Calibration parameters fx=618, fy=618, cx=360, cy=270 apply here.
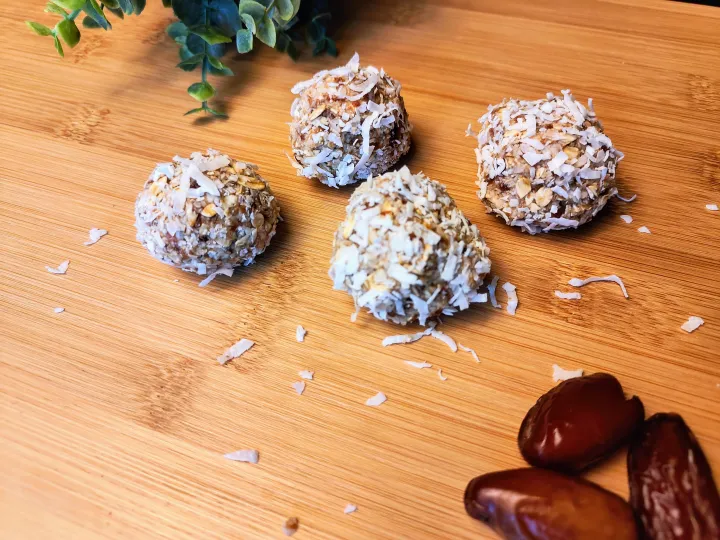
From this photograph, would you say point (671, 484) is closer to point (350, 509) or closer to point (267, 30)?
point (350, 509)

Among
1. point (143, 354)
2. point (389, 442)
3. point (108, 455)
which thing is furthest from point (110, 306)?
point (389, 442)

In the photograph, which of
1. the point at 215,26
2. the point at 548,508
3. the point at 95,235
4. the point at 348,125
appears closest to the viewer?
the point at 548,508

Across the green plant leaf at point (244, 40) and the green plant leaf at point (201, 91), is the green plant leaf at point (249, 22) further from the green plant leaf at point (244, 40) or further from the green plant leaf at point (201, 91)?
the green plant leaf at point (201, 91)

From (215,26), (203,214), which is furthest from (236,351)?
(215,26)

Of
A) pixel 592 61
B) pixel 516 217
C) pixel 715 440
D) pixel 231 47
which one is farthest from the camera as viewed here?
pixel 231 47

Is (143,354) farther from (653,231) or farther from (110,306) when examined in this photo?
(653,231)

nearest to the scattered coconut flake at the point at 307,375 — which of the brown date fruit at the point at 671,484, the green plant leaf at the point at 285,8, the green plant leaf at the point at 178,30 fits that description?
the brown date fruit at the point at 671,484
